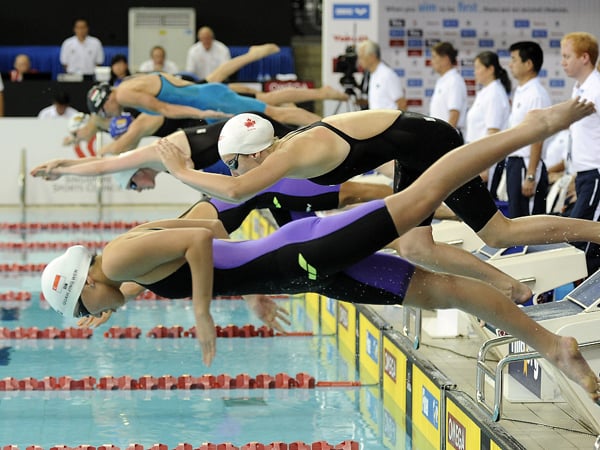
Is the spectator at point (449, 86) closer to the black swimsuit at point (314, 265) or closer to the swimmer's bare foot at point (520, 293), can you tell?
the swimmer's bare foot at point (520, 293)

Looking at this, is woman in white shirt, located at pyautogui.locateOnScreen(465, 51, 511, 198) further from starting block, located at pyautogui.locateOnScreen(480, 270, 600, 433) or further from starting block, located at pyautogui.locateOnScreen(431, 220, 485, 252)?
starting block, located at pyautogui.locateOnScreen(480, 270, 600, 433)

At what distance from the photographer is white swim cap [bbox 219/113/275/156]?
14.7ft

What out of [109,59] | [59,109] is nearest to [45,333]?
[59,109]

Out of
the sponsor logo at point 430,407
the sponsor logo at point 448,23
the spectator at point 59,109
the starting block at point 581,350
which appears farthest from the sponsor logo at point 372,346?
the spectator at point 59,109

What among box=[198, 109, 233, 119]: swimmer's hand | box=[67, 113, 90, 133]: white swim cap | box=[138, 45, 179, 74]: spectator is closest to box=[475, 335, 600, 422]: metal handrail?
box=[198, 109, 233, 119]: swimmer's hand

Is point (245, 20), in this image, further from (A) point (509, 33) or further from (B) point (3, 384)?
(B) point (3, 384)

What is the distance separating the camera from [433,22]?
575 inches

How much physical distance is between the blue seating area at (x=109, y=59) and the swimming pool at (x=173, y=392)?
8954 mm

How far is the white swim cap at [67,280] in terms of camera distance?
14.4 ft

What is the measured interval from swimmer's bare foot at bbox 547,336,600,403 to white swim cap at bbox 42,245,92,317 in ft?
5.80

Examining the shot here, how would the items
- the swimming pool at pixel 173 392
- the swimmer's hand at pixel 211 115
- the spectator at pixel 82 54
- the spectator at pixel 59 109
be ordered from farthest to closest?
the spectator at pixel 82 54 < the spectator at pixel 59 109 < the swimmer's hand at pixel 211 115 < the swimming pool at pixel 173 392

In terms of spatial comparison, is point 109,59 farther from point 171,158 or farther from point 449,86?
point 171,158

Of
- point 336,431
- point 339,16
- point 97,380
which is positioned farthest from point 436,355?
point 339,16

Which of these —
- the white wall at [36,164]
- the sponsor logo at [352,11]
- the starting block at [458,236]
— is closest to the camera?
the starting block at [458,236]
